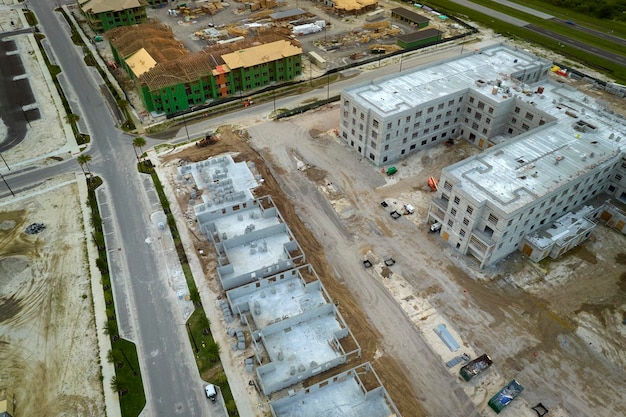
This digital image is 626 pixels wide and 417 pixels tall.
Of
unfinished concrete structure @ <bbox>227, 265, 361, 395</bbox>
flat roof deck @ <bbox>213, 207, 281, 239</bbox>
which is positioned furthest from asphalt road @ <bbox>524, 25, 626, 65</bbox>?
unfinished concrete structure @ <bbox>227, 265, 361, 395</bbox>

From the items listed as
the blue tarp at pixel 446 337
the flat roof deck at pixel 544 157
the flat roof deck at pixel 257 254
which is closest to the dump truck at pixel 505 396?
the blue tarp at pixel 446 337

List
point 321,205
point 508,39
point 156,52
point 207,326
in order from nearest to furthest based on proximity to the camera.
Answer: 1. point 207,326
2. point 321,205
3. point 156,52
4. point 508,39

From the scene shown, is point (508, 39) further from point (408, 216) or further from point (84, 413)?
point (84, 413)

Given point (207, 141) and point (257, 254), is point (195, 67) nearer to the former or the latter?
point (207, 141)

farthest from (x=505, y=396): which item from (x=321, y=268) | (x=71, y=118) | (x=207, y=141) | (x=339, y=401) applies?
(x=71, y=118)

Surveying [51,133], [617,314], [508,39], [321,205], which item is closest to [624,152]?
[617,314]

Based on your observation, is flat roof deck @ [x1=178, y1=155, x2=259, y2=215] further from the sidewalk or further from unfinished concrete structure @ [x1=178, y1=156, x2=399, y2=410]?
the sidewalk

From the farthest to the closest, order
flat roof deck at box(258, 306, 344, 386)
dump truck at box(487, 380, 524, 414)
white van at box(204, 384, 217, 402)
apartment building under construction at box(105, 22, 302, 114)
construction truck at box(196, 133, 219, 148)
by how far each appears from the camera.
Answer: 1. apartment building under construction at box(105, 22, 302, 114)
2. construction truck at box(196, 133, 219, 148)
3. flat roof deck at box(258, 306, 344, 386)
4. white van at box(204, 384, 217, 402)
5. dump truck at box(487, 380, 524, 414)
